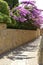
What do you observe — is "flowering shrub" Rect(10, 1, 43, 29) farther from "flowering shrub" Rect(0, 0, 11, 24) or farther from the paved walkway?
the paved walkway

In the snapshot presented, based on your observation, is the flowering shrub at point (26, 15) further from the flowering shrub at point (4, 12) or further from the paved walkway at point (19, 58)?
the paved walkway at point (19, 58)

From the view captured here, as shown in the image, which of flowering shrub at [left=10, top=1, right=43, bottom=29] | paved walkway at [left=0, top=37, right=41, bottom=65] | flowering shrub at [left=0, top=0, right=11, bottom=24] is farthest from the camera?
flowering shrub at [left=10, top=1, right=43, bottom=29]

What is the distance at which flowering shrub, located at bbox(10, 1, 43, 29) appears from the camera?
19394 mm

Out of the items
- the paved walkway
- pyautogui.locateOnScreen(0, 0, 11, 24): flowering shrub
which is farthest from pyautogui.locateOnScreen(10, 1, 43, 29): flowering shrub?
the paved walkway

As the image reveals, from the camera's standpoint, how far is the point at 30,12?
2170 cm

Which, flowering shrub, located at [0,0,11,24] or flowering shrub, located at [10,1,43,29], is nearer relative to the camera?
flowering shrub, located at [0,0,11,24]

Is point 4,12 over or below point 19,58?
over

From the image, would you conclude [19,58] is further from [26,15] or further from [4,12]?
[26,15]

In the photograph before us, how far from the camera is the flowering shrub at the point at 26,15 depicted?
63.6 feet

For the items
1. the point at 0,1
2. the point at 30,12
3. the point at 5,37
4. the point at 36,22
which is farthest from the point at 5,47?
the point at 36,22

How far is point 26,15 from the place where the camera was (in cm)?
2214

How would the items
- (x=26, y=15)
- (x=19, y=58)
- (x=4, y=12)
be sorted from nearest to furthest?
(x=19, y=58)
(x=4, y=12)
(x=26, y=15)

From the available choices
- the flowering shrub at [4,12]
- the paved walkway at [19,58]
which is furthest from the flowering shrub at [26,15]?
the paved walkway at [19,58]

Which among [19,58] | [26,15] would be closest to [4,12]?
[19,58]
